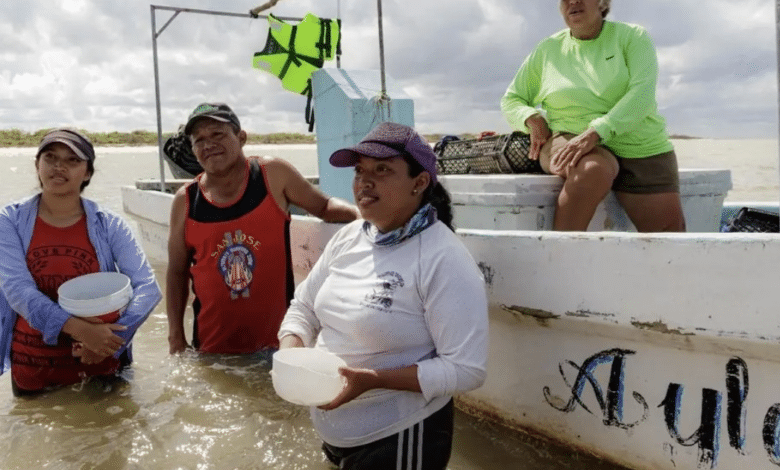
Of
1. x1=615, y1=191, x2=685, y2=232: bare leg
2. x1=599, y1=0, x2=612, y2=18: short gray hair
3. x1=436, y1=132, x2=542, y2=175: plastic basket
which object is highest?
x1=599, y1=0, x2=612, y2=18: short gray hair

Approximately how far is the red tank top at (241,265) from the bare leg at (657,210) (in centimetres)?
174

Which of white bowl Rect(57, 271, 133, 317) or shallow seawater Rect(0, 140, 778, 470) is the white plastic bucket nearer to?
white bowl Rect(57, 271, 133, 317)

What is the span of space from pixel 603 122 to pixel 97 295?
239cm

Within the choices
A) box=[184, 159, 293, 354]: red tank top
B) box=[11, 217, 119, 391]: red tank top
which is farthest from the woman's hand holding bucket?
box=[184, 159, 293, 354]: red tank top

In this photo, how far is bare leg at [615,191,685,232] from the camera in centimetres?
308

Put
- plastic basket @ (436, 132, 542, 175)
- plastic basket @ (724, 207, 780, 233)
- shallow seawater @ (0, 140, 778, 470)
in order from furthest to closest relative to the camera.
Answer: plastic basket @ (724, 207, 780, 233)
plastic basket @ (436, 132, 542, 175)
shallow seawater @ (0, 140, 778, 470)

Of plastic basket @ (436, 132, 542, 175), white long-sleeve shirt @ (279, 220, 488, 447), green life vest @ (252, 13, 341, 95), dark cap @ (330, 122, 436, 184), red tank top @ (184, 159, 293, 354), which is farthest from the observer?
green life vest @ (252, 13, 341, 95)

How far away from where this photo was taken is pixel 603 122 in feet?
9.27

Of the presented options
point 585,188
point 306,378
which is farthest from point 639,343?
point 306,378

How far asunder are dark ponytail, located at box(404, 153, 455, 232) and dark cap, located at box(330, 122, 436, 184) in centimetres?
3

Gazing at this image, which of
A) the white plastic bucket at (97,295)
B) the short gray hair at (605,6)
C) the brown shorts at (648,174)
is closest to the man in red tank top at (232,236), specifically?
the white plastic bucket at (97,295)

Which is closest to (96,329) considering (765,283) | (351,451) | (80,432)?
(80,432)

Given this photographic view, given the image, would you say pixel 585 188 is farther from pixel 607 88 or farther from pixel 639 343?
pixel 639 343

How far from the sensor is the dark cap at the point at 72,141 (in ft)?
8.75
